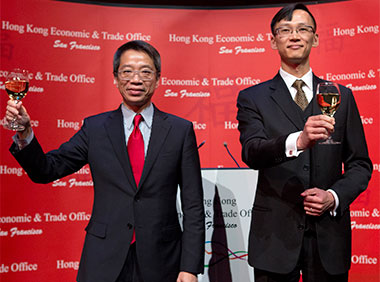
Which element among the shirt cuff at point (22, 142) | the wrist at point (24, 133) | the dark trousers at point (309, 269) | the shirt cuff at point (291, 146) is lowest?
the dark trousers at point (309, 269)

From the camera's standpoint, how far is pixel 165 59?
5.03 m

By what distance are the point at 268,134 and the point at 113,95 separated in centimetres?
283

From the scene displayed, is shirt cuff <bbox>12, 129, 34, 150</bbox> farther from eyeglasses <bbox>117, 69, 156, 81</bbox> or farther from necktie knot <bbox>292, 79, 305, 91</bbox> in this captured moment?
necktie knot <bbox>292, 79, 305, 91</bbox>

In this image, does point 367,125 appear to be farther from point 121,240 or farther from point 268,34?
point 121,240

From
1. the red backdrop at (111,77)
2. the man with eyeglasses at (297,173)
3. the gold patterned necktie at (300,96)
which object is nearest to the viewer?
Result: the man with eyeglasses at (297,173)

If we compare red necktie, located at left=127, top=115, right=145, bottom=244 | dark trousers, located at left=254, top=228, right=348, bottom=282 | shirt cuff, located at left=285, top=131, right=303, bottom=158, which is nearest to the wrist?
red necktie, located at left=127, top=115, right=145, bottom=244

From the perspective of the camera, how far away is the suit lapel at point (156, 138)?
2.32 meters

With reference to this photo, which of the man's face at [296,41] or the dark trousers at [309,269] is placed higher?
the man's face at [296,41]

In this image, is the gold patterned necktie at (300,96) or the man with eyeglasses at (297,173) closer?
the man with eyeglasses at (297,173)

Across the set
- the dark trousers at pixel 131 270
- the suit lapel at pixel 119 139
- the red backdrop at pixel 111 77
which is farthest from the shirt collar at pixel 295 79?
the red backdrop at pixel 111 77

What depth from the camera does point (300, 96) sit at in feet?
8.08

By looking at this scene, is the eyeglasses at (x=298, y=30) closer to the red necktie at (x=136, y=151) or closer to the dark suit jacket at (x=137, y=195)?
the dark suit jacket at (x=137, y=195)

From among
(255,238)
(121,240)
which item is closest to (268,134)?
(255,238)

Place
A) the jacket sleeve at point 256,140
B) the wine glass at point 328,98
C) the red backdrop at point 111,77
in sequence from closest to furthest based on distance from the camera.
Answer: the wine glass at point 328,98 → the jacket sleeve at point 256,140 → the red backdrop at point 111,77
